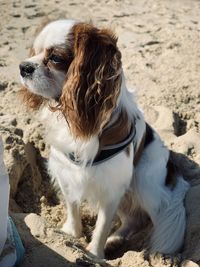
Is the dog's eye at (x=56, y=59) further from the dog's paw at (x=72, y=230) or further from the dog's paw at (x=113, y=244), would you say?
the dog's paw at (x=113, y=244)

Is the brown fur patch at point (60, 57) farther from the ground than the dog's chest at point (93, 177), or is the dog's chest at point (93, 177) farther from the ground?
the brown fur patch at point (60, 57)

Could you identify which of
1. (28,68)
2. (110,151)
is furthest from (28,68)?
(110,151)

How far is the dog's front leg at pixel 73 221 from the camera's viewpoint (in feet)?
12.4

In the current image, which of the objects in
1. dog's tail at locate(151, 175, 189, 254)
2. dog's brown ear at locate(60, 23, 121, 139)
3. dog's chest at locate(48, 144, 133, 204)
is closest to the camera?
dog's brown ear at locate(60, 23, 121, 139)

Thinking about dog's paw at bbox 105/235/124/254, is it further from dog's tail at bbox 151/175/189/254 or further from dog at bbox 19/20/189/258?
dog's tail at bbox 151/175/189/254

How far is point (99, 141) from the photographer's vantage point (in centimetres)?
326

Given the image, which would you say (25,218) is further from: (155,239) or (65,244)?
(155,239)

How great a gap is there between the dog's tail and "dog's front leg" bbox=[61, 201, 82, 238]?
52 cm

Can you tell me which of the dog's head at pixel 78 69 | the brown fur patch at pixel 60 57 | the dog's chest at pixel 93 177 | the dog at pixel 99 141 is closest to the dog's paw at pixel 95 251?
the dog at pixel 99 141

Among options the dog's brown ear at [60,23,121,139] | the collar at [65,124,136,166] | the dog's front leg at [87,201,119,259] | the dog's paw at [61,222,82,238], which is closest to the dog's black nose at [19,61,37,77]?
the dog's brown ear at [60,23,121,139]

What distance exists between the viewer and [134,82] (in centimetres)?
507

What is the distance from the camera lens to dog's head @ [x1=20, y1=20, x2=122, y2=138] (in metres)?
2.91

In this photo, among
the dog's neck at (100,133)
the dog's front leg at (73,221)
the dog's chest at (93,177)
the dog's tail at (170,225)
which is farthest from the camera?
the dog's front leg at (73,221)

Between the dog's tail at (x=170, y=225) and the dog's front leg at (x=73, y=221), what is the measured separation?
52cm
